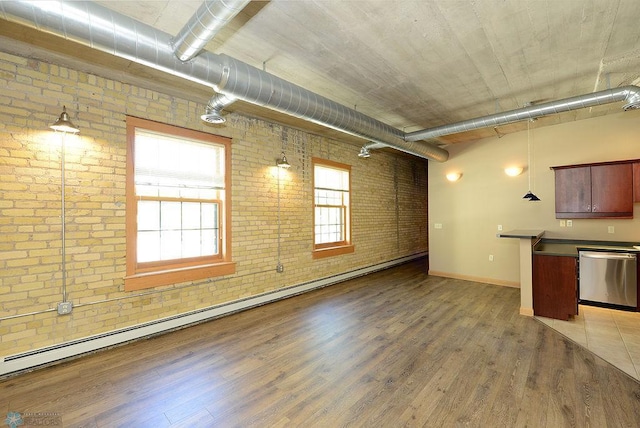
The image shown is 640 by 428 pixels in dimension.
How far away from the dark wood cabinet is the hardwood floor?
468mm

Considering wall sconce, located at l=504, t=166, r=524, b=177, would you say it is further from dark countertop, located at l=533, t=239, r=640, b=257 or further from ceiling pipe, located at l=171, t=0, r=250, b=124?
ceiling pipe, located at l=171, t=0, r=250, b=124

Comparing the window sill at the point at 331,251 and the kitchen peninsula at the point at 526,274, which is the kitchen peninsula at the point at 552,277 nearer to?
the kitchen peninsula at the point at 526,274

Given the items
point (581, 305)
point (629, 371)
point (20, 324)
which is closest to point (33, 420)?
point (20, 324)

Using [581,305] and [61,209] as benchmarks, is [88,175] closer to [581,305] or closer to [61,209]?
[61,209]

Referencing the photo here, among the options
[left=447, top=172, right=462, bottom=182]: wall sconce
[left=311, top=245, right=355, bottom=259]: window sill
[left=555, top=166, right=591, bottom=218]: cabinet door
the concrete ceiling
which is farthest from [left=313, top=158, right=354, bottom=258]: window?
[left=555, top=166, right=591, bottom=218]: cabinet door

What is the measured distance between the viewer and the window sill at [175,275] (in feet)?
11.1

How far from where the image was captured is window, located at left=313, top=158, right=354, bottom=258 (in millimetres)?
5895

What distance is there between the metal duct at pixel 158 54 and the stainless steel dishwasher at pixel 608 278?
441cm

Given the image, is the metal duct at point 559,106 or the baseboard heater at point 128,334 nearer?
the baseboard heater at point 128,334

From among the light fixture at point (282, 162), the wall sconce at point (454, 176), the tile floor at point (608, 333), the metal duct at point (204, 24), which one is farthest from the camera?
the wall sconce at point (454, 176)

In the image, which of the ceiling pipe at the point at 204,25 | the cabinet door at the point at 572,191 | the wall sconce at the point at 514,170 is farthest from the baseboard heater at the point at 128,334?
the cabinet door at the point at 572,191

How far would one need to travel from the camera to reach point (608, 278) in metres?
4.36

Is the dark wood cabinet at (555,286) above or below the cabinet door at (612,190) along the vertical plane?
below

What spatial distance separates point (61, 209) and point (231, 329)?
7.67 ft
